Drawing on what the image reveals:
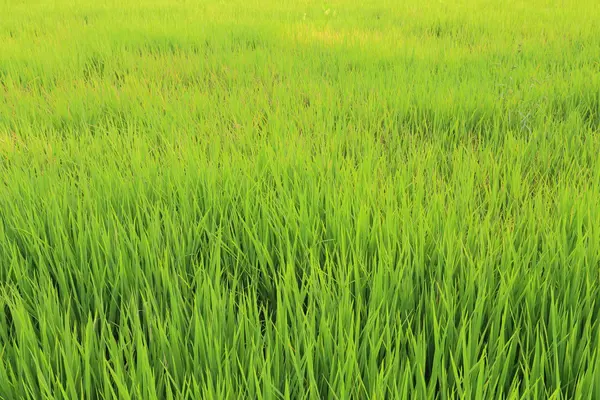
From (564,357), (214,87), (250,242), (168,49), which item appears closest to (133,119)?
(214,87)

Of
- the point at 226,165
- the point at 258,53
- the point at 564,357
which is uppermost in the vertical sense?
the point at 258,53

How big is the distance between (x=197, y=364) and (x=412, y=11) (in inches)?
173

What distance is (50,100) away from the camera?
2.13m

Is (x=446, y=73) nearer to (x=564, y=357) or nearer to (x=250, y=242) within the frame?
(x=250, y=242)

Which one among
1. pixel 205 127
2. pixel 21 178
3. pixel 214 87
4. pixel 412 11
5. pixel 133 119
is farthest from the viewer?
pixel 412 11

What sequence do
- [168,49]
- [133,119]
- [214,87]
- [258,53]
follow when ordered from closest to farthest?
[133,119] → [214,87] → [258,53] → [168,49]

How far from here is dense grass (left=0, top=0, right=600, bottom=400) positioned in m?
0.68

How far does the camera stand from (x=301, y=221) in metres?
1.02

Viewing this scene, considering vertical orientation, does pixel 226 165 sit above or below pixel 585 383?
above

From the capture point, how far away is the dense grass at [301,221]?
0.68 m

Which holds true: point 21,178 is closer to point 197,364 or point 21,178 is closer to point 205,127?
point 205,127

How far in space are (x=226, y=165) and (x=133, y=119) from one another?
0.82 m

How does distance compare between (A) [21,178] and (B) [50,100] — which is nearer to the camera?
(A) [21,178]

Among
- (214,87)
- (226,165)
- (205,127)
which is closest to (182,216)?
(226,165)
